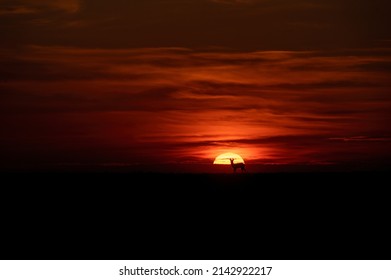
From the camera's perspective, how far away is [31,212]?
14.9 meters

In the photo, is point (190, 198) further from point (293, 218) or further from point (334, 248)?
point (334, 248)

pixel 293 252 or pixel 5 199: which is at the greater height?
pixel 5 199

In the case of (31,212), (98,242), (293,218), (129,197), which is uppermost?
(129,197)

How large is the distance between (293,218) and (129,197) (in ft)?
19.2

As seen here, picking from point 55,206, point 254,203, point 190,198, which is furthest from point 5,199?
point 254,203

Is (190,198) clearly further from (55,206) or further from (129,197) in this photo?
(55,206)

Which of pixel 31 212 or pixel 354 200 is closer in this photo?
pixel 31 212

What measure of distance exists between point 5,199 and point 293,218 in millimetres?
6863
